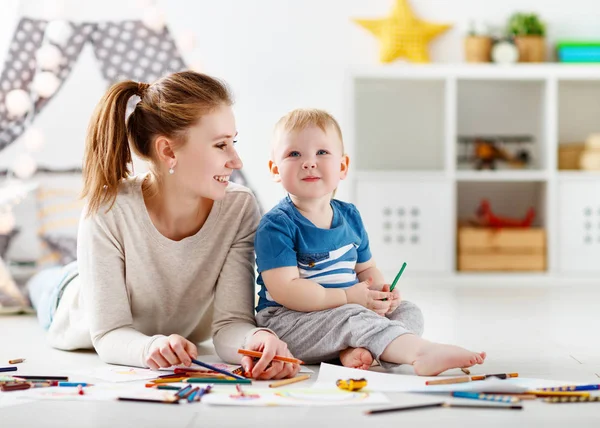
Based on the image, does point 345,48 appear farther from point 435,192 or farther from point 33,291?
point 33,291

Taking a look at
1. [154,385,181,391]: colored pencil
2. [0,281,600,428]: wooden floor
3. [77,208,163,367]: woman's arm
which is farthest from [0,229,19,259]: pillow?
[154,385,181,391]: colored pencil

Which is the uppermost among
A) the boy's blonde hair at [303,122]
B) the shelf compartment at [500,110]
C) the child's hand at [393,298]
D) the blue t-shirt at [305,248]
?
the shelf compartment at [500,110]

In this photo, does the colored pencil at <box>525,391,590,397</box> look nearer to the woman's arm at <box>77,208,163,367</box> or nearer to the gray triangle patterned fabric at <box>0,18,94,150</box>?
the woman's arm at <box>77,208,163,367</box>

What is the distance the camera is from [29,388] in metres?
1.41

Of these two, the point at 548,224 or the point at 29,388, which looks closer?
the point at 29,388

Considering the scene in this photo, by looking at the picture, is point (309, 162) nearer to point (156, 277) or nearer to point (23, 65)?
point (156, 277)

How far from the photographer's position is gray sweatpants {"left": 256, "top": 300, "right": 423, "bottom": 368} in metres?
1.55

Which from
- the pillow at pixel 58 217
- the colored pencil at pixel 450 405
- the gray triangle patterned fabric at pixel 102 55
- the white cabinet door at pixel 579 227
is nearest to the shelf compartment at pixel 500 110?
the white cabinet door at pixel 579 227

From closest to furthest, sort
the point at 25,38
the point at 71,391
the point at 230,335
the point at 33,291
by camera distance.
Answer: the point at 71,391 → the point at 230,335 → the point at 33,291 → the point at 25,38

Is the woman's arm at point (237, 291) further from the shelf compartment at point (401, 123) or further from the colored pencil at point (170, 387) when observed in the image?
the shelf compartment at point (401, 123)

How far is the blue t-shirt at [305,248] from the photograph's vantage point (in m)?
1.63

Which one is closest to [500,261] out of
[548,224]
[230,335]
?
[548,224]

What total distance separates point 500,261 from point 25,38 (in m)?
2.18

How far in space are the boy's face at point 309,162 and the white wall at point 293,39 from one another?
2.13 metres
